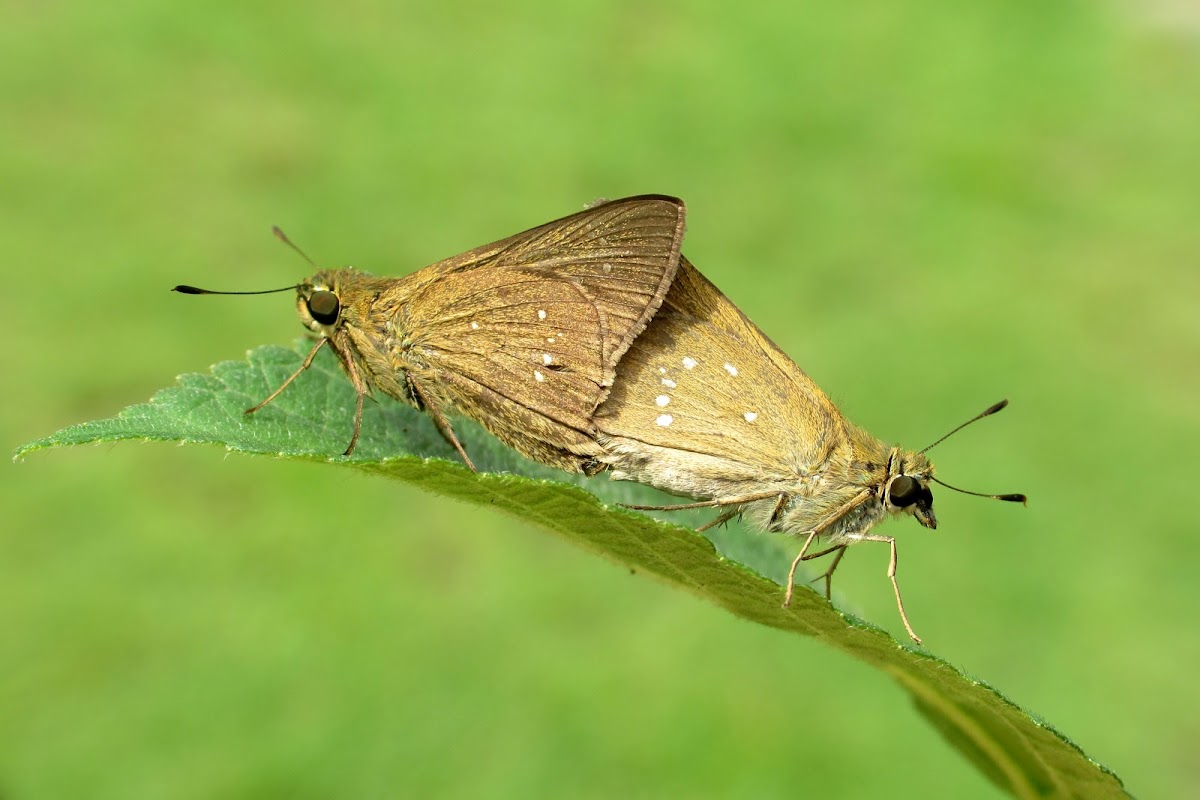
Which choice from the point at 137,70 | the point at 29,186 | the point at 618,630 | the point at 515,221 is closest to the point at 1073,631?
the point at 618,630

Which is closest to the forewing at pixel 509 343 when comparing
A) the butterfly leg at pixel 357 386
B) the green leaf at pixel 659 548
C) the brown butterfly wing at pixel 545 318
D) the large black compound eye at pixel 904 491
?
the brown butterfly wing at pixel 545 318

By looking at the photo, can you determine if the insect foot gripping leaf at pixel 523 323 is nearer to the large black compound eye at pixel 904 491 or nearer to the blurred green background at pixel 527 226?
the large black compound eye at pixel 904 491

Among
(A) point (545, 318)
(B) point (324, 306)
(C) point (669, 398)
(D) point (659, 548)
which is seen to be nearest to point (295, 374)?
(B) point (324, 306)

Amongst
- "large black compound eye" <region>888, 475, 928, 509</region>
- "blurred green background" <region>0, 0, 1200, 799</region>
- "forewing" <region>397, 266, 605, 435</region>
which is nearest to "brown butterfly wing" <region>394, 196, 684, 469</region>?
→ "forewing" <region>397, 266, 605, 435</region>

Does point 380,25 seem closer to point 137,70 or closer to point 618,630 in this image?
point 137,70

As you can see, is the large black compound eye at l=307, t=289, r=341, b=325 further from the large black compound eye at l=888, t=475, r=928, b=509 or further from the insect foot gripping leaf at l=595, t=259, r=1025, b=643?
the large black compound eye at l=888, t=475, r=928, b=509
